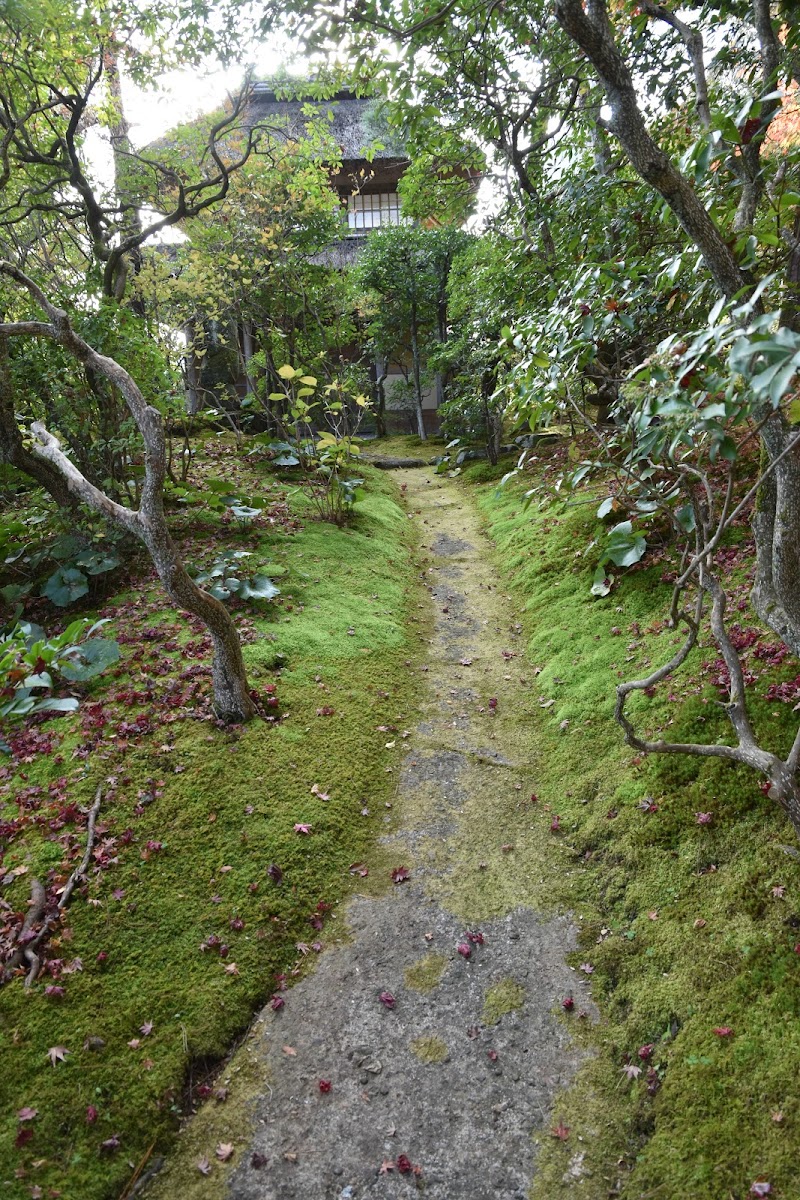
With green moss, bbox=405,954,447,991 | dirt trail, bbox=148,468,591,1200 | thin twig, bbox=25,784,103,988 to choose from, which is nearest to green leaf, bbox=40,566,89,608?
thin twig, bbox=25,784,103,988

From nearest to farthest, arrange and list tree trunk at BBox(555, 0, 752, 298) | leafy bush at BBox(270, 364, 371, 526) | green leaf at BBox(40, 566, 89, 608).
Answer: tree trunk at BBox(555, 0, 752, 298)
green leaf at BBox(40, 566, 89, 608)
leafy bush at BBox(270, 364, 371, 526)

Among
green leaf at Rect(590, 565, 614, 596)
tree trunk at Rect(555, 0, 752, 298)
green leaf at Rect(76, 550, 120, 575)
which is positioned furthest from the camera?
green leaf at Rect(76, 550, 120, 575)

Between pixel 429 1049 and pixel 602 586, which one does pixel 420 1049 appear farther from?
pixel 602 586

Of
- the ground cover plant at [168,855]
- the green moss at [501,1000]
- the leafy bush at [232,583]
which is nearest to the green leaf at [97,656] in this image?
the ground cover plant at [168,855]

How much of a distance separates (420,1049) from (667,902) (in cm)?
147

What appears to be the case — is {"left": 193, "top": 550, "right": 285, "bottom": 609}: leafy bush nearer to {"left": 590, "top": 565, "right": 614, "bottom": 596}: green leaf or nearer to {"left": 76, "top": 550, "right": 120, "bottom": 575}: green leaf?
{"left": 76, "top": 550, "right": 120, "bottom": 575}: green leaf

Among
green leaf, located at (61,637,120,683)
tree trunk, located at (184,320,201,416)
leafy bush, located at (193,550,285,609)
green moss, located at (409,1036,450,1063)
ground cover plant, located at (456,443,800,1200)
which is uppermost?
tree trunk, located at (184,320,201,416)

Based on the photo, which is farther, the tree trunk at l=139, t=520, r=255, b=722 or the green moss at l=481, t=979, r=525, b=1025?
the tree trunk at l=139, t=520, r=255, b=722

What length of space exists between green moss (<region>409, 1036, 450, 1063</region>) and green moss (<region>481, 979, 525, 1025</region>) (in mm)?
246

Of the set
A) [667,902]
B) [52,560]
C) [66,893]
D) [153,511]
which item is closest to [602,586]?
[667,902]

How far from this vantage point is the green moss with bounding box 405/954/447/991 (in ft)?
11.2

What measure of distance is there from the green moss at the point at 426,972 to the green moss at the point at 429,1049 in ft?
0.86

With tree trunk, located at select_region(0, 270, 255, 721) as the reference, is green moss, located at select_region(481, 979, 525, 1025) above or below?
below

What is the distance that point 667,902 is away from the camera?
351 cm
